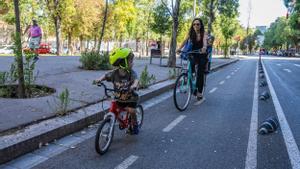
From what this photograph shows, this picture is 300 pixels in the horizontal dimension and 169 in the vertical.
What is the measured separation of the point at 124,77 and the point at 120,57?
0.35 m

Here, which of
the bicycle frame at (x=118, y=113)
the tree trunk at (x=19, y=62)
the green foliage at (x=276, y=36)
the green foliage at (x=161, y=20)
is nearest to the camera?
the bicycle frame at (x=118, y=113)

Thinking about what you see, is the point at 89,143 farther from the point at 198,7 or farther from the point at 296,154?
the point at 198,7

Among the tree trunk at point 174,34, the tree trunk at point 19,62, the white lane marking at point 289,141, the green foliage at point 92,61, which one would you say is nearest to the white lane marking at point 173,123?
the white lane marking at point 289,141

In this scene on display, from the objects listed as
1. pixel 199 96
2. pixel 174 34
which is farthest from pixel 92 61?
pixel 174 34

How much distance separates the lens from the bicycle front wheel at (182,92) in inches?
315

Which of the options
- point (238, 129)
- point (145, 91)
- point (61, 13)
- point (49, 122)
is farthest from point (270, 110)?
point (61, 13)

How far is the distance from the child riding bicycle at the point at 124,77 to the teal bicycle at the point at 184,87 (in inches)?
108

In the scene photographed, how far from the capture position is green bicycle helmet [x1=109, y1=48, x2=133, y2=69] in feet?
16.4

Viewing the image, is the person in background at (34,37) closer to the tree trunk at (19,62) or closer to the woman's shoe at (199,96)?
the tree trunk at (19,62)

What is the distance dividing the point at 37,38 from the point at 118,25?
116ft

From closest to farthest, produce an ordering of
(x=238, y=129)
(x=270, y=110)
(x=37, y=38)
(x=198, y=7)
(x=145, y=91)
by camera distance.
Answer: (x=238, y=129), (x=270, y=110), (x=145, y=91), (x=37, y=38), (x=198, y=7)

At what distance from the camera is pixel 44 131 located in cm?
518

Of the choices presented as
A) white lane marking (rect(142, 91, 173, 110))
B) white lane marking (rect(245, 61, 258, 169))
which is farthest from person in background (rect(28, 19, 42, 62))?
white lane marking (rect(245, 61, 258, 169))

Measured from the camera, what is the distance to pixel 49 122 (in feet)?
18.6
